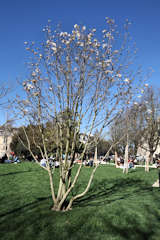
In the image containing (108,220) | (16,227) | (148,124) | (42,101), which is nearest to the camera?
(16,227)

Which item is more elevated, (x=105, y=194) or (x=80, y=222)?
(x=80, y=222)

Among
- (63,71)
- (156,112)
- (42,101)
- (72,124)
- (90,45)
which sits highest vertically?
(156,112)

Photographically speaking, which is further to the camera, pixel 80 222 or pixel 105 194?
pixel 105 194

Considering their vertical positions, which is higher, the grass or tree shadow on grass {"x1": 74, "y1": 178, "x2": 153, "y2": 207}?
the grass

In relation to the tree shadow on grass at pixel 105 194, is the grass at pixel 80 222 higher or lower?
higher

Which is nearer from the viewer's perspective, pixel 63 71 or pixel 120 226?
pixel 120 226

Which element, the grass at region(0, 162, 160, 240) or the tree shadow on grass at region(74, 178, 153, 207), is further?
the tree shadow on grass at region(74, 178, 153, 207)

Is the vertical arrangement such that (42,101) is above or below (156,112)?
below

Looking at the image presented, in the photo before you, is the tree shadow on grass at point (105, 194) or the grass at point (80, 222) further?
the tree shadow on grass at point (105, 194)

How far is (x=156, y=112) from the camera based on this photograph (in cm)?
2538

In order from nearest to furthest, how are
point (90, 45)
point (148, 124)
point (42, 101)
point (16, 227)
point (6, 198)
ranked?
1. point (16, 227)
2. point (90, 45)
3. point (42, 101)
4. point (6, 198)
5. point (148, 124)

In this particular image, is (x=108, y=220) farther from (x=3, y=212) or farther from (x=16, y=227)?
(x=3, y=212)

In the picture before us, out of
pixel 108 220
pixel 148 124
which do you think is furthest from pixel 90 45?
pixel 148 124

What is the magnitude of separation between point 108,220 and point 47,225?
1.59m
